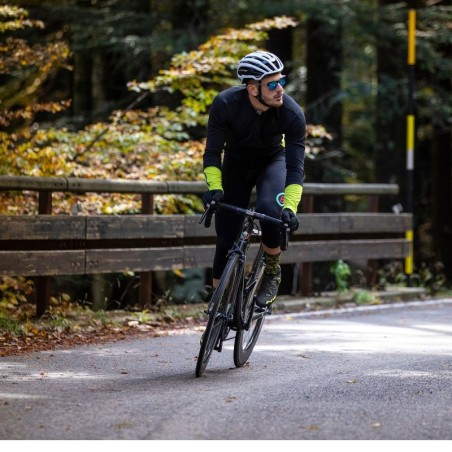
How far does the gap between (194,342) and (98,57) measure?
13901 millimetres

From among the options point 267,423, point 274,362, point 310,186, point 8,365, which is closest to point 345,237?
point 310,186

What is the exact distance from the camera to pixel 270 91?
756 centimetres

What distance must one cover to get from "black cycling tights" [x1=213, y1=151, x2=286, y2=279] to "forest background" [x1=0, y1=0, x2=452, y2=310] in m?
3.39

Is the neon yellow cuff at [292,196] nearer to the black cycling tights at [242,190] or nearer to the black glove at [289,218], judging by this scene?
the black glove at [289,218]

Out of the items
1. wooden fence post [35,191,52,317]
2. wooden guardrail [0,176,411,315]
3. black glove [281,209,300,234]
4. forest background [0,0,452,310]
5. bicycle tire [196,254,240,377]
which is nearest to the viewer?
bicycle tire [196,254,240,377]

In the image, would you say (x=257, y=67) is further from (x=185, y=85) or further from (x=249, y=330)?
(x=185, y=85)

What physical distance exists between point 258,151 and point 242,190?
31 centimetres

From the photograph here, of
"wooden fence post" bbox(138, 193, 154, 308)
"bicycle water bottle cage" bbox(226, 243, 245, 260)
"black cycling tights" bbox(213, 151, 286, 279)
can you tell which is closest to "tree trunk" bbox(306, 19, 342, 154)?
"wooden fence post" bbox(138, 193, 154, 308)

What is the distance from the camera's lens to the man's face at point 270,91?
754 cm

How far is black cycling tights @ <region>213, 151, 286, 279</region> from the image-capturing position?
312 inches

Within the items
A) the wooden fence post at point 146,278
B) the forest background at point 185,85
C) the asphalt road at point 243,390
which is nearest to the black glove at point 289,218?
the asphalt road at point 243,390

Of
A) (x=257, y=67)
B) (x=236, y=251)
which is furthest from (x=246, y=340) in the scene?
(x=257, y=67)

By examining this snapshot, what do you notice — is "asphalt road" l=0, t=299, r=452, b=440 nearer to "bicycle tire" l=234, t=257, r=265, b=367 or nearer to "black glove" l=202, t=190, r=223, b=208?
"bicycle tire" l=234, t=257, r=265, b=367
